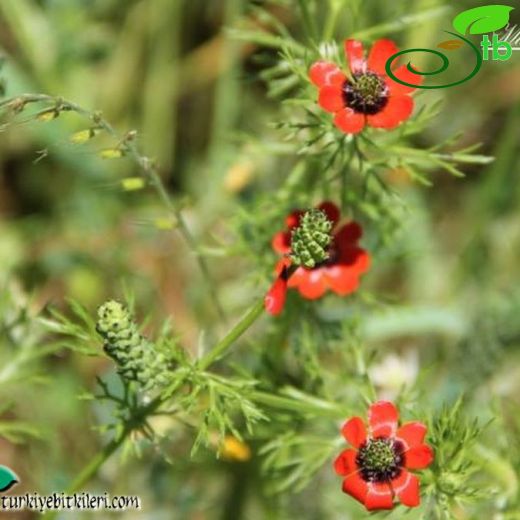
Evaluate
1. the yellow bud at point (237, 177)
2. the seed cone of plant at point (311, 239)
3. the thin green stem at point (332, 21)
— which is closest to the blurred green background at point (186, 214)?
the yellow bud at point (237, 177)

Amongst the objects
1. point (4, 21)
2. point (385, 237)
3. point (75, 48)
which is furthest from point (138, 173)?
point (385, 237)

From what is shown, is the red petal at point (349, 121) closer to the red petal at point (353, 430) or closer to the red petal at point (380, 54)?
the red petal at point (380, 54)

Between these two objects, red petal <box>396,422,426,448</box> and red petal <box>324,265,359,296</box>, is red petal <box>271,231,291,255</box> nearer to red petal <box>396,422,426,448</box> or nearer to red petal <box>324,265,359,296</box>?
red petal <box>324,265,359,296</box>

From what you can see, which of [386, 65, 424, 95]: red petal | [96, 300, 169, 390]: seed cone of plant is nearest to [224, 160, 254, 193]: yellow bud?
[386, 65, 424, 95]: red petal

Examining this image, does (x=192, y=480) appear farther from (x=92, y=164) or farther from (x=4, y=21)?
(x=4, y=21)

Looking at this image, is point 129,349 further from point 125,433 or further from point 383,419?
point 383,419
